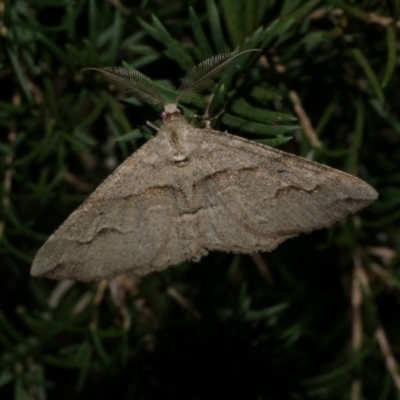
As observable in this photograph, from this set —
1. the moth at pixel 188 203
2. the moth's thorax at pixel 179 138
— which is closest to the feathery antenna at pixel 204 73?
the moth at pixel 188 203

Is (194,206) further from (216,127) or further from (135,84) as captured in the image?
(135,84)

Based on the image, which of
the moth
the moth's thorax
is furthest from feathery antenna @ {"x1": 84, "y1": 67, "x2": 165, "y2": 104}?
the moth's thorax

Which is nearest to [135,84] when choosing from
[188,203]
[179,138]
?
[179,138]

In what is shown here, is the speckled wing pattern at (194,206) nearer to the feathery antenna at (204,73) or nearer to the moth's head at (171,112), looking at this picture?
the moth's head at (171,112)

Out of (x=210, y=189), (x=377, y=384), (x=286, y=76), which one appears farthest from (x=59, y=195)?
(x=377, y=384)

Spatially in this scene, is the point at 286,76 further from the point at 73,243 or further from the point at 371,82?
the point at 73,243

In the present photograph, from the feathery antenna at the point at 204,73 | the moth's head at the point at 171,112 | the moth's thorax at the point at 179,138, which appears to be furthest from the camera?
the moth's thorax at the point at 179,138

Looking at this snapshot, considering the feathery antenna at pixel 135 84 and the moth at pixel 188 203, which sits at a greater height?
the feathery antenna at pixel 135 84

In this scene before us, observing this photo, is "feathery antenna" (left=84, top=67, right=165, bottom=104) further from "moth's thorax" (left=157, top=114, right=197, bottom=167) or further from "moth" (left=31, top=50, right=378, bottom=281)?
"moth's thorax" (left=157, top=114, right=197, bottom=167)
